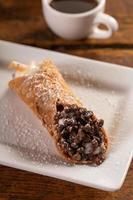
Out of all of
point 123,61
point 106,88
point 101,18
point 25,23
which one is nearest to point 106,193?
point 106,88

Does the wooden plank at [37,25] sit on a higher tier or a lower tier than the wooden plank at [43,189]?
higher

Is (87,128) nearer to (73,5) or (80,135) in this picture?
(80,135)

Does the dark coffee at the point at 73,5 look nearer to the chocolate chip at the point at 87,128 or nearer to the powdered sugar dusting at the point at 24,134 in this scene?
the powdered sugar dusting at the point at 24,134

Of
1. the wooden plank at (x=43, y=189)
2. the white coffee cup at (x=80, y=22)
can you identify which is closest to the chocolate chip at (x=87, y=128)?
the wooden plank at (x=43, y=189)

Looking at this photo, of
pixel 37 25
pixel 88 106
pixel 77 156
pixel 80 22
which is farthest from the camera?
pixel 37 25

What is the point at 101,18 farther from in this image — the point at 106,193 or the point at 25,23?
the point at 106,193

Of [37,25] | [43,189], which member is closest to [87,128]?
[43,189]

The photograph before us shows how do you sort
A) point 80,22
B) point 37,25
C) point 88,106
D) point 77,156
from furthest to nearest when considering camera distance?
point 37,25 → point 80,22 → point 88,106 → point 77,156
